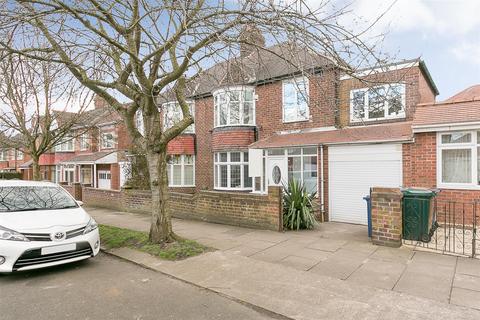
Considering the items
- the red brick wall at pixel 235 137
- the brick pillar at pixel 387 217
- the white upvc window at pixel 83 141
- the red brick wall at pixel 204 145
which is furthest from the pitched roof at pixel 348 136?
the white upvc window at pixel 83 141

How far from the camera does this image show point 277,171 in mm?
11891

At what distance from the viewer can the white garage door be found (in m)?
9.05

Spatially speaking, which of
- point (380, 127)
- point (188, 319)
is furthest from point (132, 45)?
point (380, 127)

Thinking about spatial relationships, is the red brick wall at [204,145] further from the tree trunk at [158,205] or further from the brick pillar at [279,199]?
the tree trunk at [158,205]

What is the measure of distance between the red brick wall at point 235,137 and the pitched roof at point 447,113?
20.9 feet

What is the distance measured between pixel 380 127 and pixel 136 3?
8002 mm

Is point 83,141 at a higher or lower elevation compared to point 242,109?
lower

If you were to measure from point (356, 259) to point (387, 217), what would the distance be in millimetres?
1357

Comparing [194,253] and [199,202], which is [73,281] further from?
[199,202]

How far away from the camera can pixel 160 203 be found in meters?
6.50

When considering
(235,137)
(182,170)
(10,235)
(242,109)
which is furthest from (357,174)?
(182,170)

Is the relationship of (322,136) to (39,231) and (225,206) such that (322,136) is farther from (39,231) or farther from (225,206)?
(39,231)

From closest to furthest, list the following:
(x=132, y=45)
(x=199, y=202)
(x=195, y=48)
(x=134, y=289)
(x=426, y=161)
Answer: (x=134, y=289) < (x=195, y=48) < (x=132, y=45) < (x=426, y=161) < (x=199, y=202)

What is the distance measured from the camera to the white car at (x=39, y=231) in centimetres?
451
